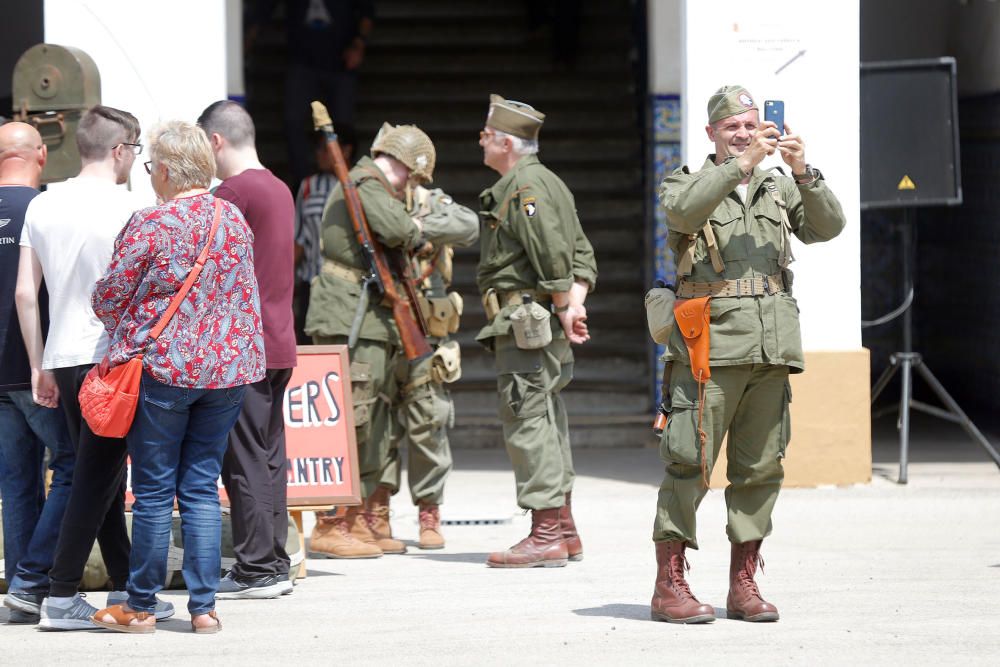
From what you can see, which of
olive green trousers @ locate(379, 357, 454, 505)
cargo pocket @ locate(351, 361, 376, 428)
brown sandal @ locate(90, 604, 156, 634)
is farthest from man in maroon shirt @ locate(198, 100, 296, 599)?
olive green trousers @ locate(379, 357, 454, 505)

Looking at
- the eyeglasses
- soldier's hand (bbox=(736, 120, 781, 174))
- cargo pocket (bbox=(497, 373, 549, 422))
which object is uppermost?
the eyeglasses

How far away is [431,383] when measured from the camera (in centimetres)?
724

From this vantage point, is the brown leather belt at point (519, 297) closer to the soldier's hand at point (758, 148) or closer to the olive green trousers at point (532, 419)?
the olive green trousers at point (532, 419)

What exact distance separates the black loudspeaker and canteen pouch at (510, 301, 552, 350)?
292 cm

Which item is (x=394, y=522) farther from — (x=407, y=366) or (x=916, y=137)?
(x=916, y=137)

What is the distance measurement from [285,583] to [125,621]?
2.81 feet

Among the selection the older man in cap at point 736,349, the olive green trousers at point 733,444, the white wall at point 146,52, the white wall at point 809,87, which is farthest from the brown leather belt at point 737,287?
the white wall at point 146,52

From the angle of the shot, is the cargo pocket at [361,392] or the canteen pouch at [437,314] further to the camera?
the canteen pouch at [437,314]

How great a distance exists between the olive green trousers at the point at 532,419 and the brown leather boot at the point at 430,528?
702 millimetres

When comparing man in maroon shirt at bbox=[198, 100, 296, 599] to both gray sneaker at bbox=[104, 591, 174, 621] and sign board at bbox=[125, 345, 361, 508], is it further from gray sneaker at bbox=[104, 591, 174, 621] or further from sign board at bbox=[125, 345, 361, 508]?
sign board at bbox=[125, 345, 361, 508]

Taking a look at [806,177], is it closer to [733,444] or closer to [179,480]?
[733,444]

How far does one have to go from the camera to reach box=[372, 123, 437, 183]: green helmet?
7.07 meters

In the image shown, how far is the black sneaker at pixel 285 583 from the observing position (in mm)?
6090

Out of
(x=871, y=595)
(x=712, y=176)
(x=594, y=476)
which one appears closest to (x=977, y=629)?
(x=871, y=595)
